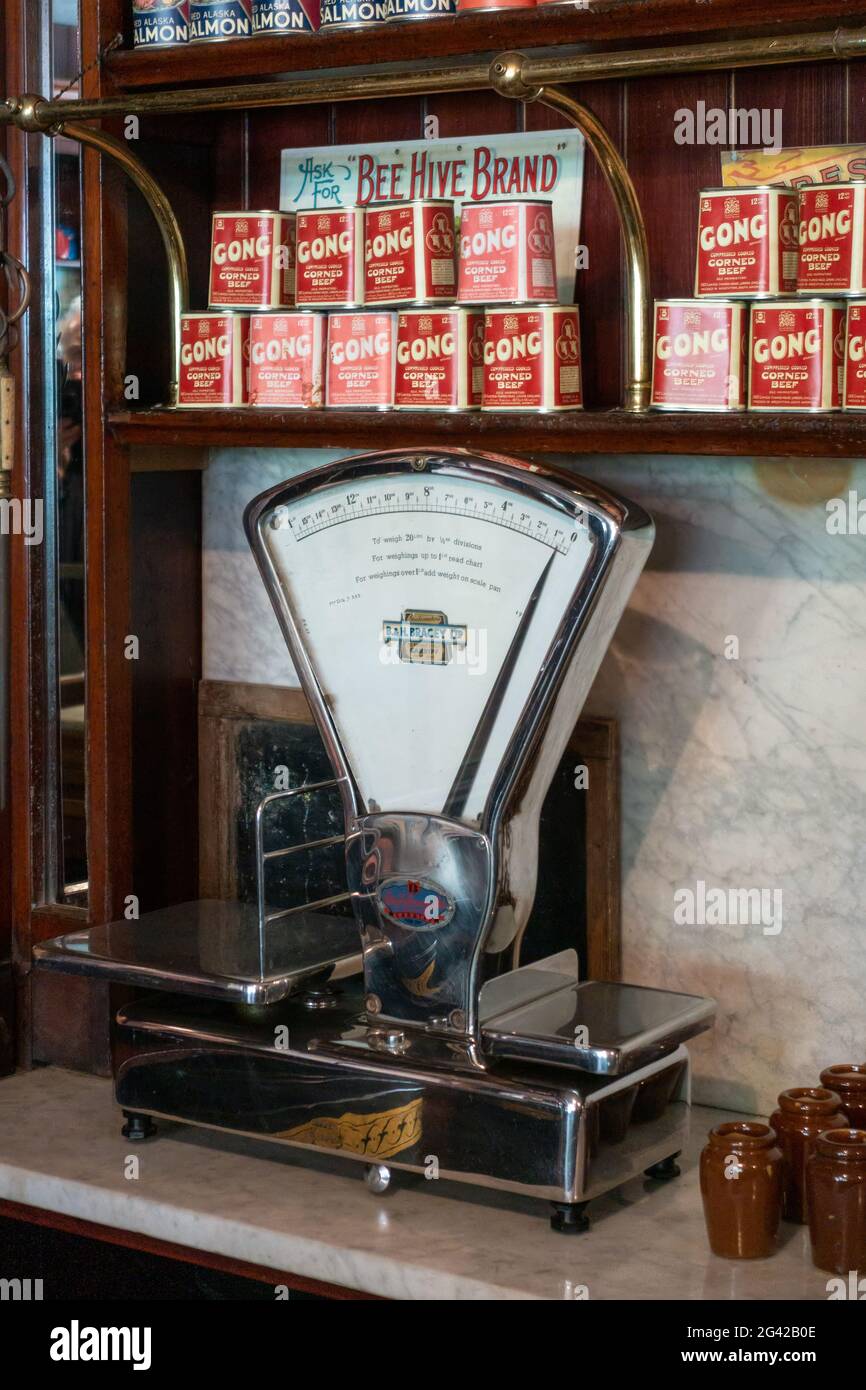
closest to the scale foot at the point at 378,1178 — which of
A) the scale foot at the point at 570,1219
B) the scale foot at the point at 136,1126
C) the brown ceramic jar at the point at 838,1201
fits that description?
the scale foot at the point at 570,1219

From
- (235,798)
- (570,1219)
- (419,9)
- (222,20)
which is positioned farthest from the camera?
(235,798)

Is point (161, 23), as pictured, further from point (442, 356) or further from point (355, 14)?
point (442, 356)

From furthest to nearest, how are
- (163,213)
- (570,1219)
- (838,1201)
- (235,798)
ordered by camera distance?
(235,798) → (163,213) → (570,1219) → (838,1201)

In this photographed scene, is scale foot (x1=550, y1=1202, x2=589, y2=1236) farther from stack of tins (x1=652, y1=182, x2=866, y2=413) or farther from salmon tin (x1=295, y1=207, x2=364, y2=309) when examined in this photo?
salmon tin (x1=295, y1=207, x2=364, y2=309)

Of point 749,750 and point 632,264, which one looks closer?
point 632,264

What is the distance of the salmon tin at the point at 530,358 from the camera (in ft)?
5.52

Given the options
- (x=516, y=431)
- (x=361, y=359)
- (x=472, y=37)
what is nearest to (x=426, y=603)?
(x=516, y=431)

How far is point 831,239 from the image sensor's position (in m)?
1.54

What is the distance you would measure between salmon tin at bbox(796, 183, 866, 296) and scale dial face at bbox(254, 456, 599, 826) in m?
0.29

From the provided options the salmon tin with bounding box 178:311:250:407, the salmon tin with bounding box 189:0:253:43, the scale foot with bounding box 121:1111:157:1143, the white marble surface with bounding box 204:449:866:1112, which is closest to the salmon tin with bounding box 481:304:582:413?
the white marble surface with bounding box 204:449:866:1112

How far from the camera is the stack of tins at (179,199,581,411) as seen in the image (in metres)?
1.69

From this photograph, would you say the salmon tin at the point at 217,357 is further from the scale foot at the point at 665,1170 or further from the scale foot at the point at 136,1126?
the scale foot at the point at 665,1170

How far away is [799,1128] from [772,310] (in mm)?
734
